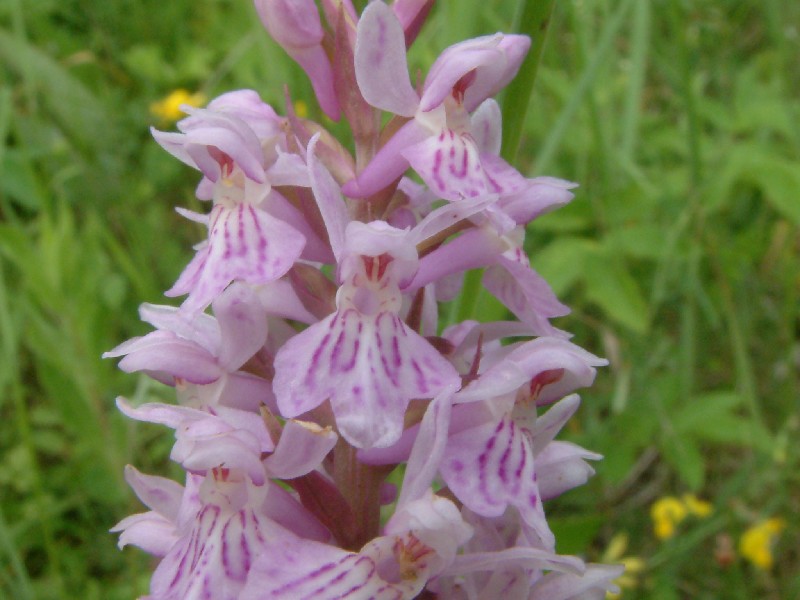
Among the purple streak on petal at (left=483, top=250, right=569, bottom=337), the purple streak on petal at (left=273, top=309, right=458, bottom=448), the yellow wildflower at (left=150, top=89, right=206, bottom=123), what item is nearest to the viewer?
the purple streak on petal at (left=273, top=309, right=458, bottom=448)

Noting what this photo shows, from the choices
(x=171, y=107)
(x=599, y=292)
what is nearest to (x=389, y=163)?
(x=599, y=292)

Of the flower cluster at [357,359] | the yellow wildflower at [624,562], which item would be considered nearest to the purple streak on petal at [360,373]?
the flower cluster at [357,359]

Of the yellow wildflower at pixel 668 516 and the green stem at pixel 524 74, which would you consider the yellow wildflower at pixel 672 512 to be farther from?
the green stem at pixel 524 74

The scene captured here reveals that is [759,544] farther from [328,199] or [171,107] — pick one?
[171,107]

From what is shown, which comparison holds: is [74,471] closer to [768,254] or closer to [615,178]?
[615,178]

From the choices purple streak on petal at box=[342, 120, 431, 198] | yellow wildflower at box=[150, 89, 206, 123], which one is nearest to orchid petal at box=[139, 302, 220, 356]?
purple streak on petal at box=[342, 120, 431, 198]

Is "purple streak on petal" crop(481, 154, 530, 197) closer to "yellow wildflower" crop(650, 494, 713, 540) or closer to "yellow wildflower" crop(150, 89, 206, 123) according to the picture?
"yellow wildflower" crop(650, 494, 713, 540)
